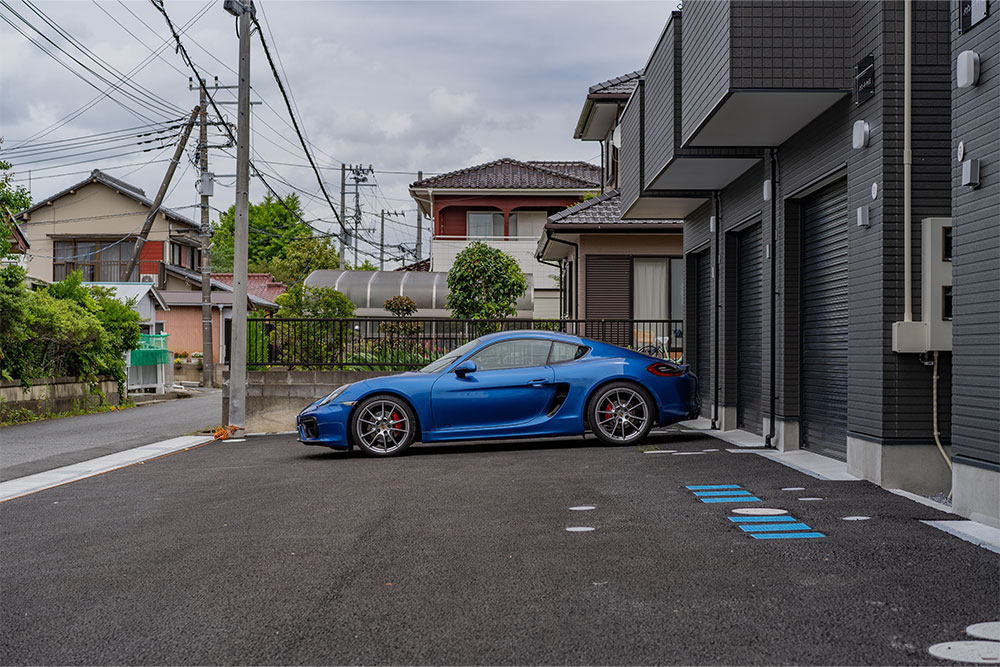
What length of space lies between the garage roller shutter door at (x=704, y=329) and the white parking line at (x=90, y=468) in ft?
25.2

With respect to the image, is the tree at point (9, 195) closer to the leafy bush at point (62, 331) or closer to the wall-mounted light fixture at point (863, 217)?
the leafy bush at point (62, 331)

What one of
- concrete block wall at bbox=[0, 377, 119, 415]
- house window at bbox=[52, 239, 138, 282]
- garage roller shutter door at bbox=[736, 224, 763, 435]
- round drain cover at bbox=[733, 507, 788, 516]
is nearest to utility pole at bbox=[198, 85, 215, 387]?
concrete block wall at bbox=[0, 377, 119, 415]

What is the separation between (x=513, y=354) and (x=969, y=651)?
7450 mm

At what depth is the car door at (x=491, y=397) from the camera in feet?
33.7

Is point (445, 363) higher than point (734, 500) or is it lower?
higher

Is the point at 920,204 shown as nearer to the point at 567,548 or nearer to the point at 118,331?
the point at 567,548

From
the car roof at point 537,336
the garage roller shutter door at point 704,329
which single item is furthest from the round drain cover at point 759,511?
the garage roller shutter door at point 704,329

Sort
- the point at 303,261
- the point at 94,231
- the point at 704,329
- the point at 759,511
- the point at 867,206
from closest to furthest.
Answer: the point at 759,511
the point at 867,206
the point at 704,329
the point at 94,231
the point at 303,261

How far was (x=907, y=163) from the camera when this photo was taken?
708 centimetres

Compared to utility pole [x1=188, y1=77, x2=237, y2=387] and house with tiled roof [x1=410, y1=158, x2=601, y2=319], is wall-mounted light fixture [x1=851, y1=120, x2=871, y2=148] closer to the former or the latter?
utility pole [x1=188, y1=77, x2=237, y2=387]

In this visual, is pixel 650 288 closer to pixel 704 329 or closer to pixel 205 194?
pixel 704 329

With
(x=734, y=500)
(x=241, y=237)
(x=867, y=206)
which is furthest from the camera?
(x=241, y=237)

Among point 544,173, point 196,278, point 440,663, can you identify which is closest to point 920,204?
point 440,663

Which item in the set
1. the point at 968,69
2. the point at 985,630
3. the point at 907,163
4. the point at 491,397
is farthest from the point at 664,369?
the point at 985,630
